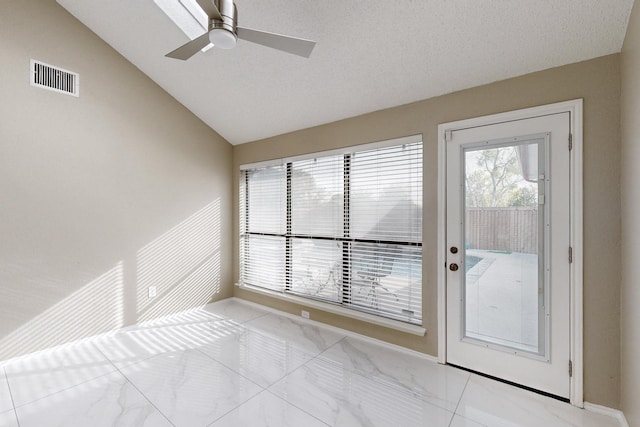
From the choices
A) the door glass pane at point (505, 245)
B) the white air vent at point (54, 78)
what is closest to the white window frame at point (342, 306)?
the door glass pane at point (505, 245)

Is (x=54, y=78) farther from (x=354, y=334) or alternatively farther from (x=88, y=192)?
(x=354, y=334)

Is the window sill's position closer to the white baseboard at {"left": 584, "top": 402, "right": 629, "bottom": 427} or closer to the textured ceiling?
the white baseboard at {"left": 584, "top": 402, "right": 629, "bottom": 427}

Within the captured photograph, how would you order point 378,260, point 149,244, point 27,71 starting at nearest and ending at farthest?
point 27,71 → point 378,260 → point 149,244

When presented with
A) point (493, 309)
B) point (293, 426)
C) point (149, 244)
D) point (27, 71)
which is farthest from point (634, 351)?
point (27, 71)

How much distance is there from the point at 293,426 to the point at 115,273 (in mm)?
2456

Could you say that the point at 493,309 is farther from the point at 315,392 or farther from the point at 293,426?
the point at 293,426

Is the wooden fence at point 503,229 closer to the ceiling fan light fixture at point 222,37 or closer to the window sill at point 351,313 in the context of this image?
the window sill at point 351,313

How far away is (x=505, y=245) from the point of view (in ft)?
7.05

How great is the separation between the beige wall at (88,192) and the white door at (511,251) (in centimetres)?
305

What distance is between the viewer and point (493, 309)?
2.20 m

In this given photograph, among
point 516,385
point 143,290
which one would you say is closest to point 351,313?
point 516,385

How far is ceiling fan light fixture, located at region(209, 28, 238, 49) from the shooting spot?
1375mm

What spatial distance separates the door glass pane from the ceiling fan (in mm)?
1616

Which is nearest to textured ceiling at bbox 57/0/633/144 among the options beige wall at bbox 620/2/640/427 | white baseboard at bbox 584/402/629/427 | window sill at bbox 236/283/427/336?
beige wall at bbox 620/2/640/427
